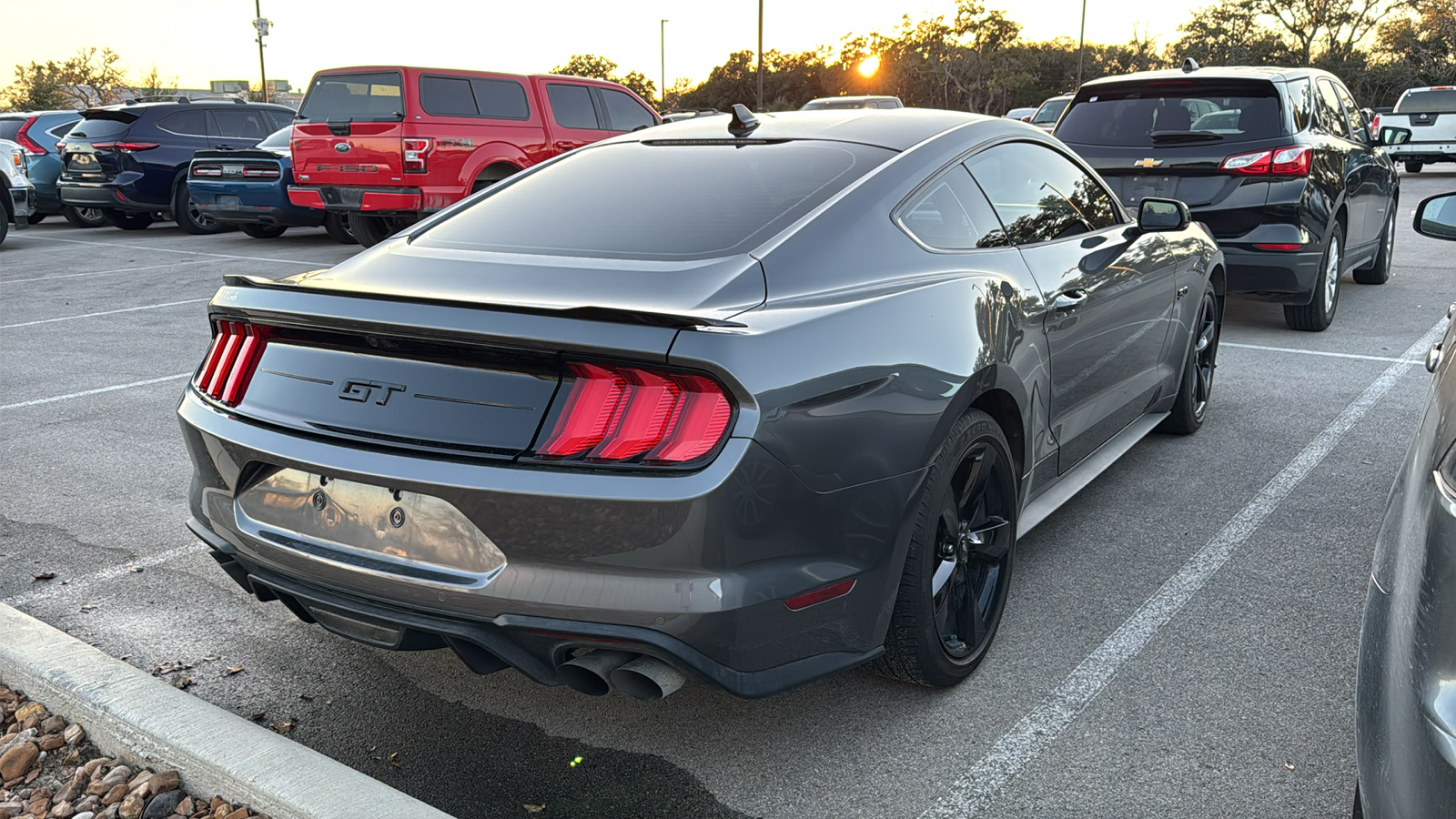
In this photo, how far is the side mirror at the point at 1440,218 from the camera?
9.79ft

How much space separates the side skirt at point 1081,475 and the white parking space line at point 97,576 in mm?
2646

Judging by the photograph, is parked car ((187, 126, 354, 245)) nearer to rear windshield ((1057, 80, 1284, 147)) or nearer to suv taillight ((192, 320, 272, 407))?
rear windshield ((1057, 80, 1284, 147))

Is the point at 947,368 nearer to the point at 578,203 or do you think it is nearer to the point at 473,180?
the point at 578,203

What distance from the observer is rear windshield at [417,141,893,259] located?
2.93 meters

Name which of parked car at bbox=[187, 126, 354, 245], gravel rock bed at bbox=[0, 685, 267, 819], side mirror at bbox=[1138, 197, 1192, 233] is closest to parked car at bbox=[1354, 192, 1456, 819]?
gravel rock bed at bbox=[0, 685, 267, 819]

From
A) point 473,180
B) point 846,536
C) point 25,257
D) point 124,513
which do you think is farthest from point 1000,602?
point 25,257

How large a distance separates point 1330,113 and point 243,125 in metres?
14.9

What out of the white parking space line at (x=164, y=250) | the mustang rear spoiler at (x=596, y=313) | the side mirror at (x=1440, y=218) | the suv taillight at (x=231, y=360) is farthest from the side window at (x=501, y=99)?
the side mirror at (x=1440, y=218)

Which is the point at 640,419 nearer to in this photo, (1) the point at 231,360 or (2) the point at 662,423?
(2) the point at 662,423

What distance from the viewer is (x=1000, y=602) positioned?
128 inches

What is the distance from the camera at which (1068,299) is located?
357 centimetres

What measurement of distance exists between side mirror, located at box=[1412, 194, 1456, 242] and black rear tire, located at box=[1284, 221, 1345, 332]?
4820 mm

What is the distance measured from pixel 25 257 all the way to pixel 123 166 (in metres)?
2.45

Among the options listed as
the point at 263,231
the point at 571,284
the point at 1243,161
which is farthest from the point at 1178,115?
the point at 263,231
